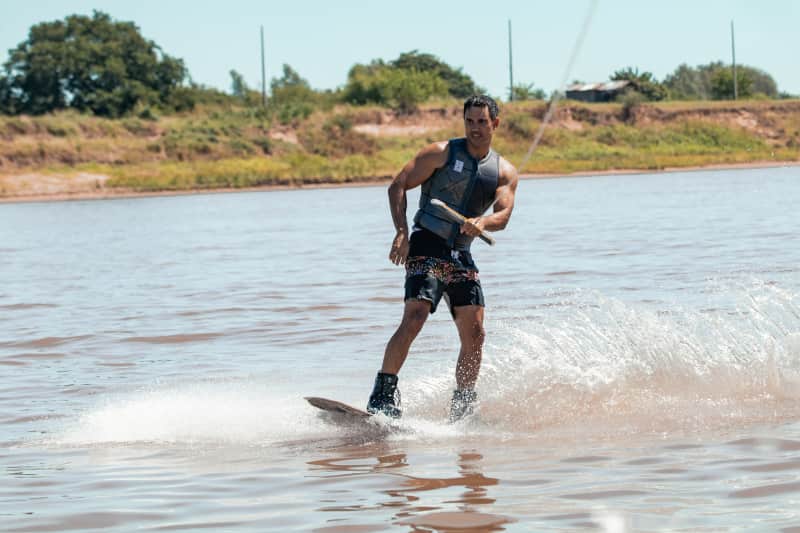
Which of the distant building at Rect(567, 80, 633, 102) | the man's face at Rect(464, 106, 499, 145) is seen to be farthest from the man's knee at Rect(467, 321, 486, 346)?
the distant building at Rect(567, 80, 633, 102)

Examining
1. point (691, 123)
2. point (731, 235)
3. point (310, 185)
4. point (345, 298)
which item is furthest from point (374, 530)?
point (691, 123)

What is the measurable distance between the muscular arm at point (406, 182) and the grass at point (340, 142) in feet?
149

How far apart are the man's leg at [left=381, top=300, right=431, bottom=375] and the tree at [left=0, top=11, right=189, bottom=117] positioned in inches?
2370

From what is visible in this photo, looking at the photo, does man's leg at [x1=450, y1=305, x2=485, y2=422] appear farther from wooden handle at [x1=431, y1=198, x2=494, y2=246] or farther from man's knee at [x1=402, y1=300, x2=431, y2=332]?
wooden handle at [x1=431, y1=198, x2=494, y2=246]

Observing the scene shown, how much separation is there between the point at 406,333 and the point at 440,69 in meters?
83.8

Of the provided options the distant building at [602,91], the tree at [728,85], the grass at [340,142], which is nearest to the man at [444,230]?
the grass at [340,142]

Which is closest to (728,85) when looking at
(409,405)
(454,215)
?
(409,405)

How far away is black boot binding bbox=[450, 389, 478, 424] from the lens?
6.41 meters

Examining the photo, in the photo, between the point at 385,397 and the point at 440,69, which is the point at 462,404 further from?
the point at 440,69

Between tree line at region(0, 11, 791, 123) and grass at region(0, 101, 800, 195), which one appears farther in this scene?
tree line at region(0, 11, 791, 123)

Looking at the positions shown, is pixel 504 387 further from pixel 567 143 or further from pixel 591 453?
pixel 567 143

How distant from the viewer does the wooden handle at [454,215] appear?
18.9ft

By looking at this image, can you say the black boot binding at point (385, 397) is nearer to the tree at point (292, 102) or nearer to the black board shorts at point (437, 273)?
the black board shorts at point (437, 273)

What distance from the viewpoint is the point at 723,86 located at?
8488cm
